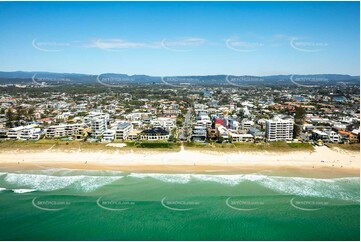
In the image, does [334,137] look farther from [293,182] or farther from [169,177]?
[169,177]

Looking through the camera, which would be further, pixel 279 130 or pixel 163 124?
pixel 163 124

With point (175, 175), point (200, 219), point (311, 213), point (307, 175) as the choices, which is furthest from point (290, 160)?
point (200, 219)

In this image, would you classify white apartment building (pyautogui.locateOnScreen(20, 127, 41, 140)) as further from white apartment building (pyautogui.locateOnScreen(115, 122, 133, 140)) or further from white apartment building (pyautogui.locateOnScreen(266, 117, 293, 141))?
white apartment building (pyautogui.locateOnScreen(266, 117, 293, 141))

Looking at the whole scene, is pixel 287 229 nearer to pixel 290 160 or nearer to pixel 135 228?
pixel 135 228

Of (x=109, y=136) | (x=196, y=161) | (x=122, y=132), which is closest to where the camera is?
(x=196, y=161)

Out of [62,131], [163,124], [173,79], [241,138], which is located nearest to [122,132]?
[62,131]

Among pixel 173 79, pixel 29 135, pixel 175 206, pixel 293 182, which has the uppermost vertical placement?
pixel 173 79

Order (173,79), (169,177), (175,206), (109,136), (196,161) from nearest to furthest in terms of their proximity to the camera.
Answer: (175,206)
(169,177)
(196,161)
(109,136)
(173,79)
